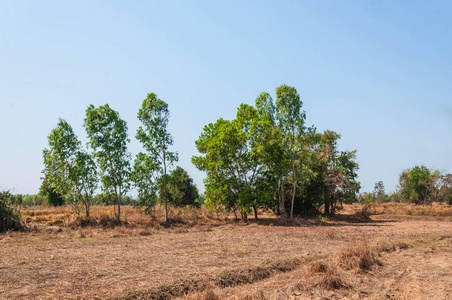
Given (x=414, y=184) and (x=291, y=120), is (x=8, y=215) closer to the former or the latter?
(x=291, y=120)

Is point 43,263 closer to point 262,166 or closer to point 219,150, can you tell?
point 219,150

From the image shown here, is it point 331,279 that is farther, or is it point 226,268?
point 226,268

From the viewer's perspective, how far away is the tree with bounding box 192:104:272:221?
2858 cm

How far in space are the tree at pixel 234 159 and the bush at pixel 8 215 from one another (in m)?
14.4

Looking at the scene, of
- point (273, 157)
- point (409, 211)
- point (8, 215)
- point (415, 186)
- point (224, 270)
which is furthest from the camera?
point (415, 186)

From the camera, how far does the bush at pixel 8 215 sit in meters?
21.5

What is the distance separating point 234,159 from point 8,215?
1763 centimetres

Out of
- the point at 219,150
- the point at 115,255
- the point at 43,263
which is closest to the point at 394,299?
the point at 115,255

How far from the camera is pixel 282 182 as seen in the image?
2980 cm

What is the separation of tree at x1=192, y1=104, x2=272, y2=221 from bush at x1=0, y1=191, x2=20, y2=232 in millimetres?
14427

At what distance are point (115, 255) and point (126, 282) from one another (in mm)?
4887

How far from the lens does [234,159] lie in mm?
29719

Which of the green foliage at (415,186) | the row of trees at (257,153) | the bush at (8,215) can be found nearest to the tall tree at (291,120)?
the row of trees at (257,153)

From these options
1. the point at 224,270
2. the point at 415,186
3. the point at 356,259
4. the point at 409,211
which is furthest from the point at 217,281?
the point at 415,186
